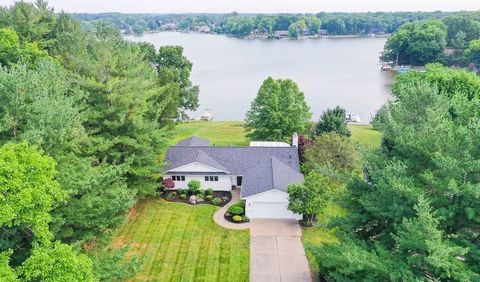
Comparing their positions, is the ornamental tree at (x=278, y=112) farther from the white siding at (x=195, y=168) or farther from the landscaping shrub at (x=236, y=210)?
the landscaping shrub at (x=236, y=210)

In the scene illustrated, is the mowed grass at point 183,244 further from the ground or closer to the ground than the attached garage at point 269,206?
closer to the ground

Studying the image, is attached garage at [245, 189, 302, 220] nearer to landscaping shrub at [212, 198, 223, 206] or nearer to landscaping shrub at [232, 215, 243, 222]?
landscaping shrub at [232, 215, 243, 222]

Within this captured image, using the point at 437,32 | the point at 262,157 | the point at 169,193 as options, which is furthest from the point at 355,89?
the point at 169,193

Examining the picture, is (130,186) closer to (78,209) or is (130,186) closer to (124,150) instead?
(124,150)

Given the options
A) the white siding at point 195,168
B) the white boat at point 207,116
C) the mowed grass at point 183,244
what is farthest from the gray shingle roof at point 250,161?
the white boat at point 207,116

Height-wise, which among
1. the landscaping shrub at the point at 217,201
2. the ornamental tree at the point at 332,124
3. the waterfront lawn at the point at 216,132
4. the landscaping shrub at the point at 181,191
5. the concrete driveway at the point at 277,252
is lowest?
the waterfront lawn at the point at 216,132

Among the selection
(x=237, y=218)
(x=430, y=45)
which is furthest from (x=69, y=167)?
(x=430, y=45)
